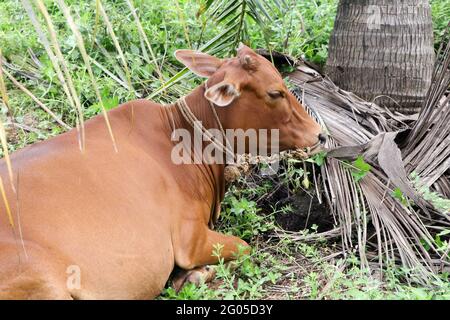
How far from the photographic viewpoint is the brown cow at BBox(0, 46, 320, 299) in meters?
3.39

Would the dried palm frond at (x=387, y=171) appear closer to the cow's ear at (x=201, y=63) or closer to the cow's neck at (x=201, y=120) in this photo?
the cow's neck at (x=201, y=120)

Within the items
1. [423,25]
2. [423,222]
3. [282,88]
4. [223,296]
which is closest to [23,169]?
[223,296]

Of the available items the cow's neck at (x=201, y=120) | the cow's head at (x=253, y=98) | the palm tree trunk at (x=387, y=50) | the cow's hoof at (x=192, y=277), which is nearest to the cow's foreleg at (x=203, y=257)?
the cow's hoof at (x=192, y=277)

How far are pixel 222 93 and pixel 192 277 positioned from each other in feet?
3.56

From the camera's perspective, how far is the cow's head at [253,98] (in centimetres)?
416

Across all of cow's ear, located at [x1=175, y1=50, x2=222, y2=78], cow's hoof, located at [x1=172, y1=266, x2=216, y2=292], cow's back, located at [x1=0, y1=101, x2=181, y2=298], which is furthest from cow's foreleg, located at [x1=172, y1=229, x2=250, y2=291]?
cow's ear, located at [x1=175, y1=50, x2=222, y2=78]

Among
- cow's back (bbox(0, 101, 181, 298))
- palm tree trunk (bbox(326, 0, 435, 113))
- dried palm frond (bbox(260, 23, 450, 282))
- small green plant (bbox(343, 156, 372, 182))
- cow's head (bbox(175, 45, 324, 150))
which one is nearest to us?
cow's back (bbox(0, 101, 181, 298))

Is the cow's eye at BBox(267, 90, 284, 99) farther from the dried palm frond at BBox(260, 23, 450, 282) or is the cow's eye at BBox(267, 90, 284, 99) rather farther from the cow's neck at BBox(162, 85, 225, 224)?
the dried palm frond at BBox(260, 23, 450, 282)

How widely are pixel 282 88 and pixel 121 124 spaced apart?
3.26 ft

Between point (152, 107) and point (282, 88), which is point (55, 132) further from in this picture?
point (282, 88)

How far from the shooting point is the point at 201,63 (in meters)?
4.46

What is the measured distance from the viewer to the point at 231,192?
5.11m

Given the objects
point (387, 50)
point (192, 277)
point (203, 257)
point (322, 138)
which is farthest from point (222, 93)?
point (387, 50)

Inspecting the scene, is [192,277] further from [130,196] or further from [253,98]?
[253,98]
